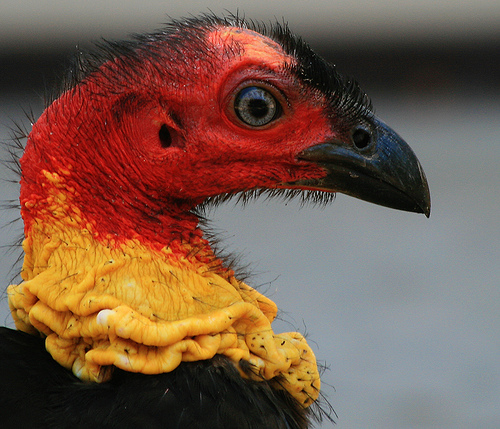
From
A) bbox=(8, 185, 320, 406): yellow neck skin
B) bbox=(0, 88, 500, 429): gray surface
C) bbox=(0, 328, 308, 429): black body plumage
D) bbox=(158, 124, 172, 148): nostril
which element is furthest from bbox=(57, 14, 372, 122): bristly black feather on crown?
bbox=(0, 88, 500, 429): gray surface

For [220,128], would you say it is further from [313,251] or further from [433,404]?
[313,251]

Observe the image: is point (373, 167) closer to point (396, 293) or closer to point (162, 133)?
point (162, 133)

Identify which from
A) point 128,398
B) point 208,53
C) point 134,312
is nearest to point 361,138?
point 208,53

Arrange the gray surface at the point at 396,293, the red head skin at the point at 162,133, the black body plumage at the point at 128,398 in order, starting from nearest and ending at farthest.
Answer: the black body plumage at the point at 128,398, the red head skin at the point at 162,133, the gray surface at the point at 396,293

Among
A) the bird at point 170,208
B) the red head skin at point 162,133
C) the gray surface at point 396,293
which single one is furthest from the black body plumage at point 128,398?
the gray surface at point 396,293

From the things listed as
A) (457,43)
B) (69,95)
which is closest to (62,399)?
(69,95)

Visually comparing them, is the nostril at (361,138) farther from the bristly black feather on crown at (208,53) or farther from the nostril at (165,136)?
the nostril at (165,136)
